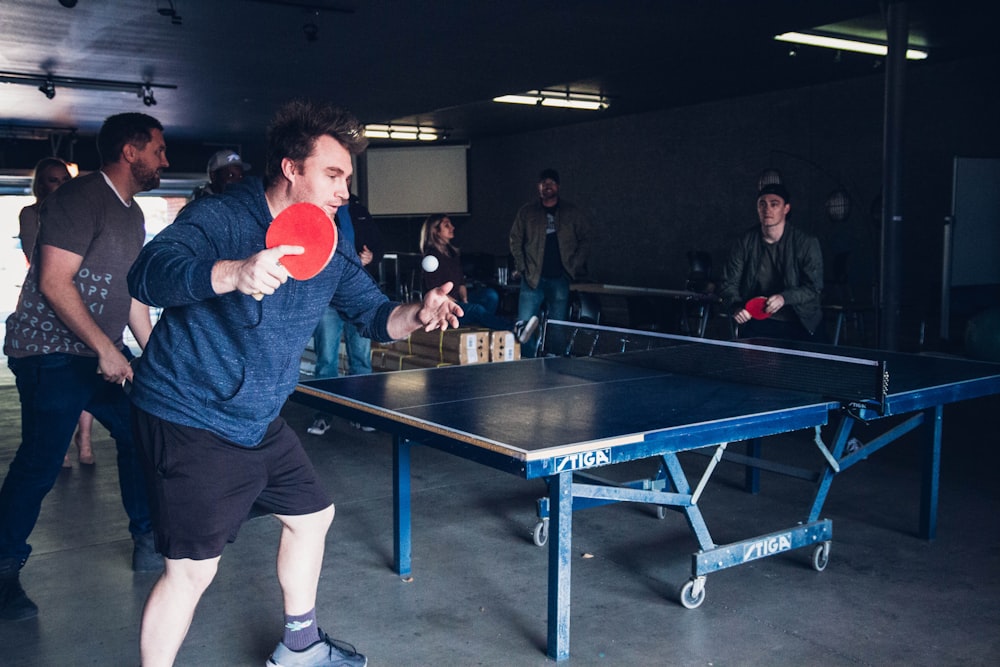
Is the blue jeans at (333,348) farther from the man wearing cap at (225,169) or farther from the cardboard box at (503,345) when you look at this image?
the man wearing cap at (225,169)

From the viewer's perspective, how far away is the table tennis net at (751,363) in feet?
10.6

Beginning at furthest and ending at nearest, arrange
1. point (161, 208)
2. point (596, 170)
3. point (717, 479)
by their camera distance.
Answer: point (161, 208) < point (596, 170) < point (717, 479)

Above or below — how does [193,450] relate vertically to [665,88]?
below

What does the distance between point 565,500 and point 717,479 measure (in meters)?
2.39

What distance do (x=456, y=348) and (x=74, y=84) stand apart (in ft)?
19.9

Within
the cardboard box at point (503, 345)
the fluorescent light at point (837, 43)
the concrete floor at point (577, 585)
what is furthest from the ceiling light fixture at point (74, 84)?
the fluorescent light at point (837, 43)

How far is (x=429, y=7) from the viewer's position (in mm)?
6707

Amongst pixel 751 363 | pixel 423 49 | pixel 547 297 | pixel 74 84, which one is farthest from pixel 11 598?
pixel 74 84

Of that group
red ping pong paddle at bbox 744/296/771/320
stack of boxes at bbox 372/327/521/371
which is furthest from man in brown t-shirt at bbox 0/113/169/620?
stack of boxes at bbox 372/327/521/371

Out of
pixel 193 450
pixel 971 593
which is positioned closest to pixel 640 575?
pixel 971 593

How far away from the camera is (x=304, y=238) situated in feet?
6.25

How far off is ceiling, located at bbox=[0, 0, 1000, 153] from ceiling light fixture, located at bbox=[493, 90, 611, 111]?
0.31 meters

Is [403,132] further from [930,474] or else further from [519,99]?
[930,474]

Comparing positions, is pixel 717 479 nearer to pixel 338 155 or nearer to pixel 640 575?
pixel 640 575
